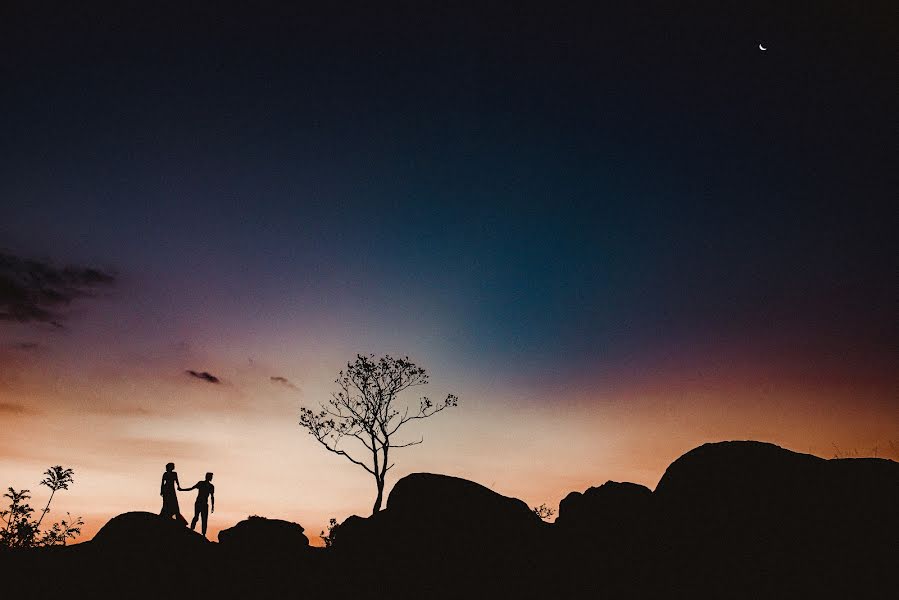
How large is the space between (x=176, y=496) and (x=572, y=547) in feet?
51.6

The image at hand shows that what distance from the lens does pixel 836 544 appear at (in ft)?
35.7

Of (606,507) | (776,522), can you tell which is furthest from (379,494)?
(776,522)

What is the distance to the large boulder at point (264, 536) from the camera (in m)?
21.8

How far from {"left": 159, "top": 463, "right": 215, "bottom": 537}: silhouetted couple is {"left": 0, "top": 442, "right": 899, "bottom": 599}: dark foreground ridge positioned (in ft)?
2.97

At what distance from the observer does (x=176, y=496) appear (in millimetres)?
21188

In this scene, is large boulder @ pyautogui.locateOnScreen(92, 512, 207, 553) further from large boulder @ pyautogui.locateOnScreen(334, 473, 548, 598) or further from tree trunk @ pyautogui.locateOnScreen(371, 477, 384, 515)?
tree trunk @ pyautogui.locateOnScreen(371, 477, 384, 515)

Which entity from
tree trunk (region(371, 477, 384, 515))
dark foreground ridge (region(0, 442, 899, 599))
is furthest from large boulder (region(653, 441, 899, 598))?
tree trunk (region(371, 477, 384, 515))

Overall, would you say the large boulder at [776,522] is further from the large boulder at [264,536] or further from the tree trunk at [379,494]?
the tree trunk at [379,494]

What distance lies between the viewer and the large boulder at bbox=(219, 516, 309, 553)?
71.7ft

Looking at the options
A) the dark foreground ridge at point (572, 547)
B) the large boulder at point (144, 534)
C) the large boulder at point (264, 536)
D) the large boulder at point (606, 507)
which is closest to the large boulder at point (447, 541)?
the dark foreground ridge at point (572, 547)

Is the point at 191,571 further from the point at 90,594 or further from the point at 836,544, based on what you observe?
the point at 836,544

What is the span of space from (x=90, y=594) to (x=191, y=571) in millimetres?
2971

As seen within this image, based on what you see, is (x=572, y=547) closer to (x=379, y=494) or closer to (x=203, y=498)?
(x=203, y=498)

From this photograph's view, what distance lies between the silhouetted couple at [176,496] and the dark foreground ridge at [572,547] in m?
0.91
